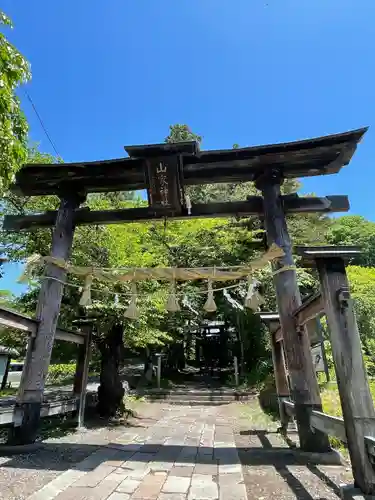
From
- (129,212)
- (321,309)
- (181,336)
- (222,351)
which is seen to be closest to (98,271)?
(129,212)

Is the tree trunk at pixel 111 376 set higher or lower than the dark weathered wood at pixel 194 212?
lower

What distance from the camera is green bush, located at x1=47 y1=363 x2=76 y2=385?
15422 mm

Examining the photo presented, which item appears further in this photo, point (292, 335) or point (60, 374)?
point (60, 374)

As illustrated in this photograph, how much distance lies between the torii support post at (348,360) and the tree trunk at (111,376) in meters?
5.60

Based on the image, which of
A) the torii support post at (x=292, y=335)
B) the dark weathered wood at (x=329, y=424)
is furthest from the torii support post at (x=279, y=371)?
the dark weathered wood at (x=329, y=424)

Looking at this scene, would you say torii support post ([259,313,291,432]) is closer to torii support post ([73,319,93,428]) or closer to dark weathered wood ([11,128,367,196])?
dark weathered wood ([11,128,367,196])

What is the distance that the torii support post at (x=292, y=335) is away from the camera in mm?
4352

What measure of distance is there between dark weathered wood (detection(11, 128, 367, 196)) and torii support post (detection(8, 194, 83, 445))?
0.58 m

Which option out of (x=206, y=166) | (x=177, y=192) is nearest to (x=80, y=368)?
(x=177, y=192)

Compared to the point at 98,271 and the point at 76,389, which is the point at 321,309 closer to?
the point at 98,271

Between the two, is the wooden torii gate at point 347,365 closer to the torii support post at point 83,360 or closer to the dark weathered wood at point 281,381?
the dark weathered wood at point 281,381

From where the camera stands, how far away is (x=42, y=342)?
198 inches

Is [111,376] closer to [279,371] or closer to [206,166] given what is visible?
[279,371]

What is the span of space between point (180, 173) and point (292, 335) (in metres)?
3.19
